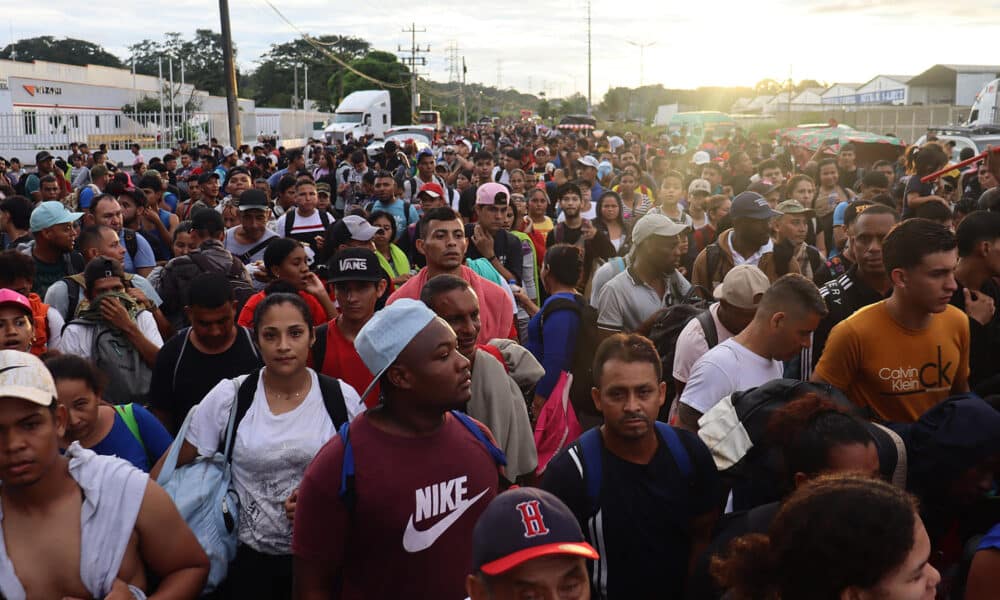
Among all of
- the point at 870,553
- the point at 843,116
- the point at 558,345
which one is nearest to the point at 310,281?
the point at 558,345

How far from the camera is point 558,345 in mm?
5035

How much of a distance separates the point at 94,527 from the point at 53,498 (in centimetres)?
16

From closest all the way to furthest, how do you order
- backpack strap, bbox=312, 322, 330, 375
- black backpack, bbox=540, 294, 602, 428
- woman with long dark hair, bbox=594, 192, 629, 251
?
backpack strap, bbox=312, 322, 330, 375 → black backpack, bbox=540, 294, 602, 428 → woman with long dark hair, bbox=594, 192, 629, 251

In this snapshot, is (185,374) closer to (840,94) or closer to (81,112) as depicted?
(81,112)

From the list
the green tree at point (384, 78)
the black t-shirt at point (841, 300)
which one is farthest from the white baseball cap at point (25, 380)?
the green tree at point (384, 78)

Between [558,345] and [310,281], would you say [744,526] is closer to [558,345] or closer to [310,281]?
[558,345]

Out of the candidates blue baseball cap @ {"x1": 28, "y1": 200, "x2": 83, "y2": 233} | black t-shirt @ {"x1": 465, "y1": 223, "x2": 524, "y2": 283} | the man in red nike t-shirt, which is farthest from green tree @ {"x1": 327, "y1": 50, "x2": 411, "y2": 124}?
the man in red nike t-shirt

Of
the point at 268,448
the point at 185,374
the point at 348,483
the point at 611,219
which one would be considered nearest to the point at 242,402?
the point at 268,448

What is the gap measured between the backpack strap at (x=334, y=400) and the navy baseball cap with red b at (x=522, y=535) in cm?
174

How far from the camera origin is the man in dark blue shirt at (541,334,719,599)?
312 cm

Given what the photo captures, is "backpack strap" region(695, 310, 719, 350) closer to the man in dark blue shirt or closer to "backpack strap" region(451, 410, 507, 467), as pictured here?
the man in dark blue shirt

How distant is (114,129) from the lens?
43375mm

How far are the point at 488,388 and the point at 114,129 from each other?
44862 millimetres

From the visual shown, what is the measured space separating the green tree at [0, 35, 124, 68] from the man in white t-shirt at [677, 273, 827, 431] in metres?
127
